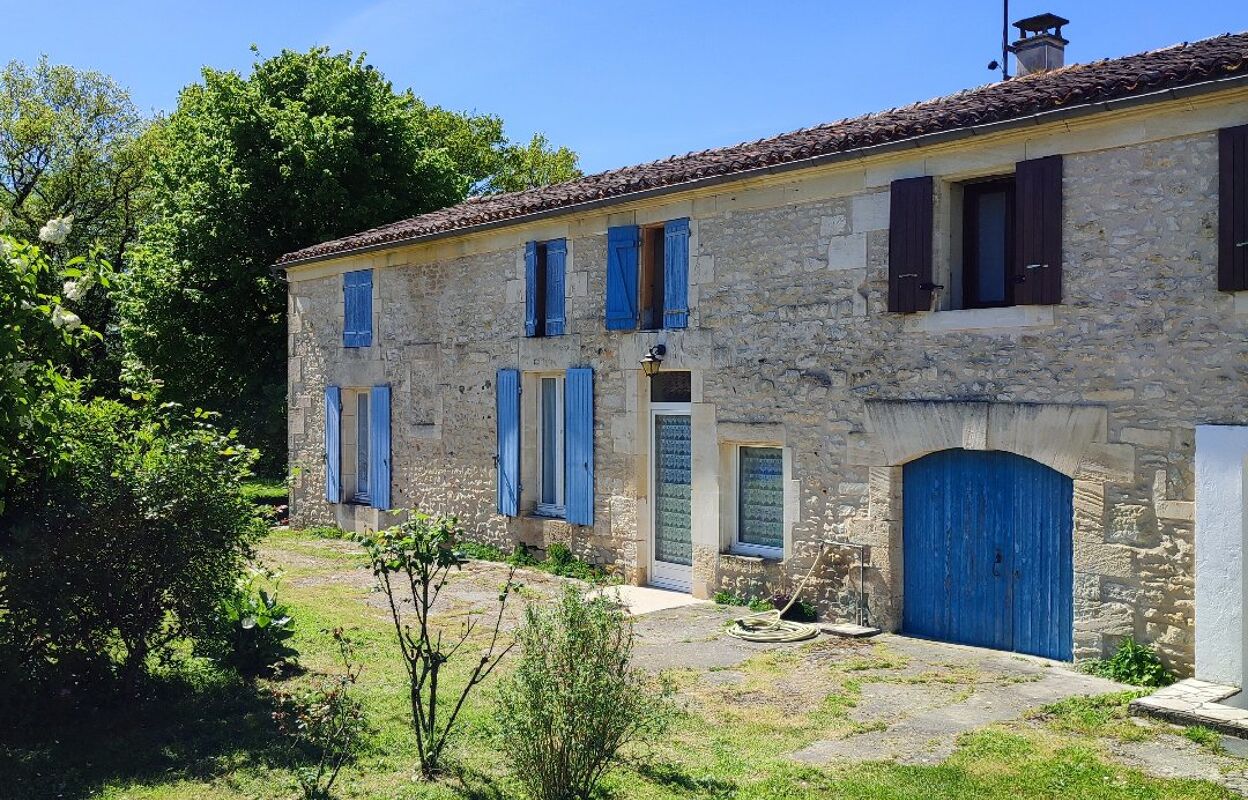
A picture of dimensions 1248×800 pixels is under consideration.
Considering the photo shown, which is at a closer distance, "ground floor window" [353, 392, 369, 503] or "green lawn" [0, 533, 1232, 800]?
"green lawn" [0, 533, 1232, 800]

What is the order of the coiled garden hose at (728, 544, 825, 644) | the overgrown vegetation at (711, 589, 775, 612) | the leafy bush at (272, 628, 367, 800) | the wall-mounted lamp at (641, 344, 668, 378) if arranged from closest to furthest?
the leafy bush at (272, 628, 367, 800), the coiled garden hose at (728, 544, 825, 644), the overgrown vegetation at (711, 589, 775, 612), the wall-mounted lamp at (641, 344, 668, 378)

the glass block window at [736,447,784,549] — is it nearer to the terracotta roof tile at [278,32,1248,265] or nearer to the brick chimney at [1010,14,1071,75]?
the terracotta roof tile at [278,32,1248,265]

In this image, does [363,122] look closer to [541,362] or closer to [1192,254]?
[541,362]

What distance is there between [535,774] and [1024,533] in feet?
15.0

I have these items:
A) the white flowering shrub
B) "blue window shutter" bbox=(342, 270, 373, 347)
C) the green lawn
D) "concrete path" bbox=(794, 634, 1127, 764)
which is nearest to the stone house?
"concrete path" bbox=(794, 634, 1127, 764)

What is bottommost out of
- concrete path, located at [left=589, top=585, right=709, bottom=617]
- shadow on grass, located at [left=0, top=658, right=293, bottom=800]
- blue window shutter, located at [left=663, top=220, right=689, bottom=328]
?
concrete path, located at [left=589, top=585, right=709, bottom=617]

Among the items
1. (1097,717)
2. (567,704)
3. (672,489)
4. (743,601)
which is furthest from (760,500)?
(567,704)

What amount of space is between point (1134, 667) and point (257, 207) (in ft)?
53.0

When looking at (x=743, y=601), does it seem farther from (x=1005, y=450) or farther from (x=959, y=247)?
(x=959, y=247)

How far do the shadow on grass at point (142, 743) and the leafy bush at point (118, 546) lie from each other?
22cm

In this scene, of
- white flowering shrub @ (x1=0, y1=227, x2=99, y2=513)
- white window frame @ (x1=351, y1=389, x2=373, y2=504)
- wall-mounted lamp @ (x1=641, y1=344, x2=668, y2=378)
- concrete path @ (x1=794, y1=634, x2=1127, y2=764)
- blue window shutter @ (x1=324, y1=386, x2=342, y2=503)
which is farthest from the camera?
white window frame @ (x1=351, y1=389, x2=373, y2=504)

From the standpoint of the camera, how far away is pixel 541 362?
38.6 ft

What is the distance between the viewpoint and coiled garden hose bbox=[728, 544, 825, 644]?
8453mm

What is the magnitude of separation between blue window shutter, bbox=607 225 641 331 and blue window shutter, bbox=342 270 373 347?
4.80 meters
